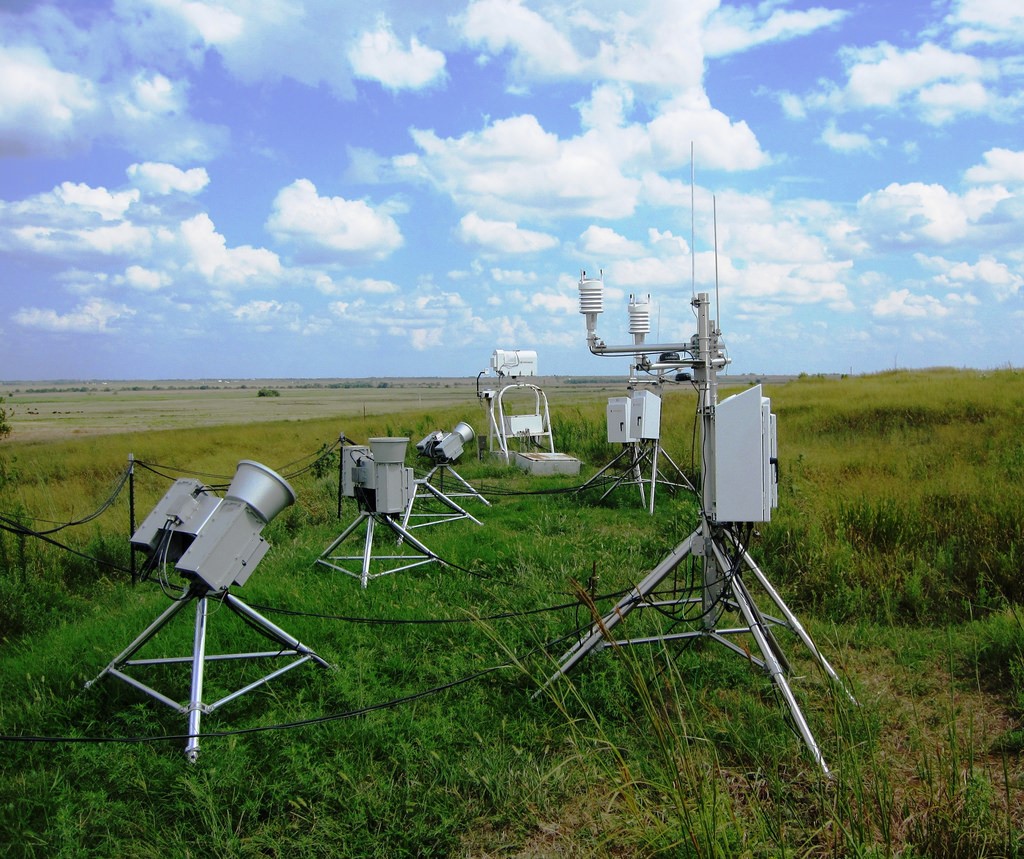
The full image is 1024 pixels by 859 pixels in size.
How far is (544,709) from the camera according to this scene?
4344mm

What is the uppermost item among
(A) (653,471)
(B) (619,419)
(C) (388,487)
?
(B) (619,419)

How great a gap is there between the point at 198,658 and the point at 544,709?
1.83 metres

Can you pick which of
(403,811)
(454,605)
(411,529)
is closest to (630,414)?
(411,529)

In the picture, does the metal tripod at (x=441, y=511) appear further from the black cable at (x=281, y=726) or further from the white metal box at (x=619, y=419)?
the black cable at (x=281, y=726)

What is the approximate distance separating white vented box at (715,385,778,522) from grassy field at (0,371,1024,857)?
651mm

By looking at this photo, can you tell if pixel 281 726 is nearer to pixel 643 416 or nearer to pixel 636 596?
pixel 636 596

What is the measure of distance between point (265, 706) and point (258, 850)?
4.21 feet

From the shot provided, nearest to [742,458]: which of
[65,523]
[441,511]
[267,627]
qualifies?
[267,627]

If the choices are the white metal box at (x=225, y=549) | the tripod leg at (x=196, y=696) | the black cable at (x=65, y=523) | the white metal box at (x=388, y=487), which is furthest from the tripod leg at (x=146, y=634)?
the white metal box at (x=388, y=487)

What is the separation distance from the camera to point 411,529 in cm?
911

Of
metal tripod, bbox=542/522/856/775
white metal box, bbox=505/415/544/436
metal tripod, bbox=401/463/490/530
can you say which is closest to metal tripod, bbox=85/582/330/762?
metal tripod, bbox=542/522/856/775

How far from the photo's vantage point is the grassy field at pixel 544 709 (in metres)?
3.09

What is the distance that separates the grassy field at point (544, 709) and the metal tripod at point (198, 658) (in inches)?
4.8

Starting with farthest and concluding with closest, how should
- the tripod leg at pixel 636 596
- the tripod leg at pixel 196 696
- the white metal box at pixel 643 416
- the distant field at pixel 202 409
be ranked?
1. the distant field at pixel 202 409
2. the white metal box at pixel 643 416
3. the tripod leg at pixel 636 596
4. the tripod leg at pixel 196 696
